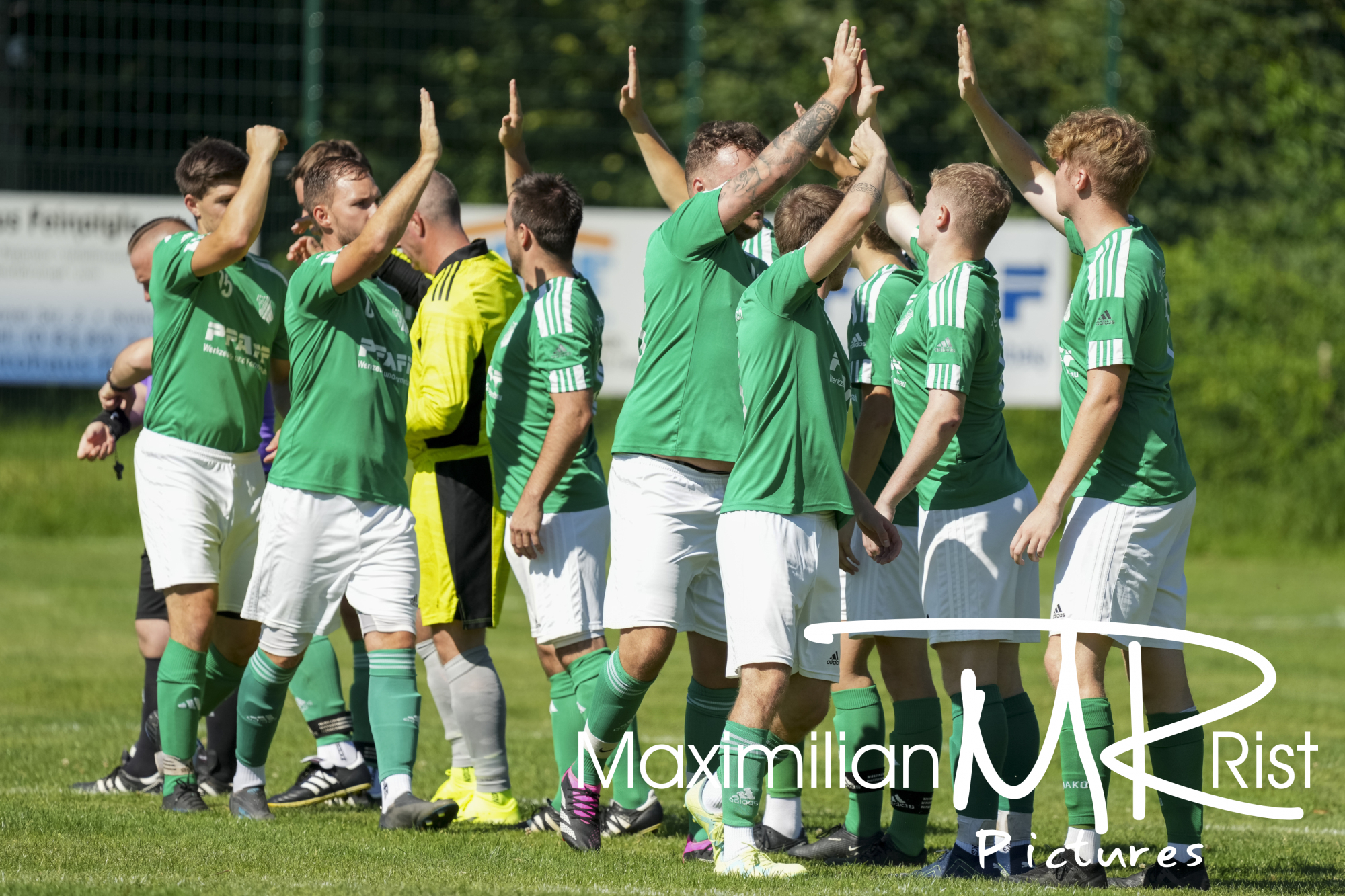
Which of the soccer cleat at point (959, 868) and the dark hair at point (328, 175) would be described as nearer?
the soccer cleat at point (959, 868)

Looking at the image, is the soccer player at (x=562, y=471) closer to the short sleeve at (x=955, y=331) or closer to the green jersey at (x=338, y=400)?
the green jersey at (x=338, y=400)

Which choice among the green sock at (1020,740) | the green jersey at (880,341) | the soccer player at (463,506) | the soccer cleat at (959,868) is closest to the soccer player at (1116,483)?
the soccer cleat at (959,868)

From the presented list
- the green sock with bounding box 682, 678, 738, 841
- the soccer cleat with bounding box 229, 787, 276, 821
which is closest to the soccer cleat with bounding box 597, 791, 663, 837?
the green sock with bounding box 682, 678, 738, 841

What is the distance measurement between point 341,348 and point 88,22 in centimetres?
1369

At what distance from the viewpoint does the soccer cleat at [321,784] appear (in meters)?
6.50

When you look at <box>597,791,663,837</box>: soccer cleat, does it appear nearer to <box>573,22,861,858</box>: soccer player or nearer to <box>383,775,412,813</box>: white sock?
<box>573,22,861,858</box>: soccer player

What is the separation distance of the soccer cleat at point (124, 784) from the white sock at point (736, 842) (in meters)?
2.81

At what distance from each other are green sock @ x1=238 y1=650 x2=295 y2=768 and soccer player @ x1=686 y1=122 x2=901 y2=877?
187 centimetres

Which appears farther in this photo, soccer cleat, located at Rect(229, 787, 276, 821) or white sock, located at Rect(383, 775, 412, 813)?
soccer cleat, located at Rect(229, 787, 276, 821)

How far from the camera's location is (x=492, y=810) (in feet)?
20.6

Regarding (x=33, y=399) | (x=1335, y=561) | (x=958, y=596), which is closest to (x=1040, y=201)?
(x=958, y=596)

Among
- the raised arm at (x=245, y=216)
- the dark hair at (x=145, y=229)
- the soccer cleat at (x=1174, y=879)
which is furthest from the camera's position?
the dark hair at (x=145, y=229)

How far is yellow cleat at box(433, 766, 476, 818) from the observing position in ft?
20.9

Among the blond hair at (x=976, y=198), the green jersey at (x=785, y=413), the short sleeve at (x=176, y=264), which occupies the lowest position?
the green jersey at (x=785, y=413)
